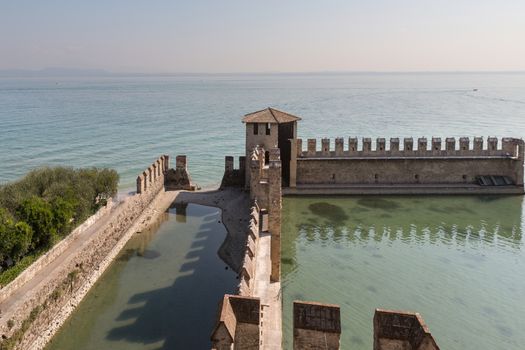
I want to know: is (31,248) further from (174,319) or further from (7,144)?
(7,144)

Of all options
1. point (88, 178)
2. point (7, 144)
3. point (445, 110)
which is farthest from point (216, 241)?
point (445, 110)

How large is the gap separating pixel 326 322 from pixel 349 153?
20478 mm

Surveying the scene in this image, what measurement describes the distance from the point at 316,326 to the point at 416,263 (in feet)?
41.6

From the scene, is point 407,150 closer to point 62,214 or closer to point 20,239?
point 62,214

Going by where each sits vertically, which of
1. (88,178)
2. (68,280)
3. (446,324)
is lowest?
(446,324)

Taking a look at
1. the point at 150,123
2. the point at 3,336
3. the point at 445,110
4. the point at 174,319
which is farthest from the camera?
the point at 445,110

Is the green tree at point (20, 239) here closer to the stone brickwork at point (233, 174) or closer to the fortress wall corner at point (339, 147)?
the stone brickwork at point (233, 174)

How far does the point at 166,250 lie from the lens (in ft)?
57.3

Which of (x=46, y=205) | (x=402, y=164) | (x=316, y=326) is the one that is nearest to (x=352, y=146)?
(x=402, y=164)

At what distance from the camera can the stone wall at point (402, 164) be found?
25062 millimetres

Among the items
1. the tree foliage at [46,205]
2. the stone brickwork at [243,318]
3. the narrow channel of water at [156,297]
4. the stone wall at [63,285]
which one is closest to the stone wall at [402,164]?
the narrow channel of water at [156,297]

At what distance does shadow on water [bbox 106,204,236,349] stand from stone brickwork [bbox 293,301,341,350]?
7.07 m

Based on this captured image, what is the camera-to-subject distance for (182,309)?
13258 mm

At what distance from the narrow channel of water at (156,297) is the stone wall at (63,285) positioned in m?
0.47
